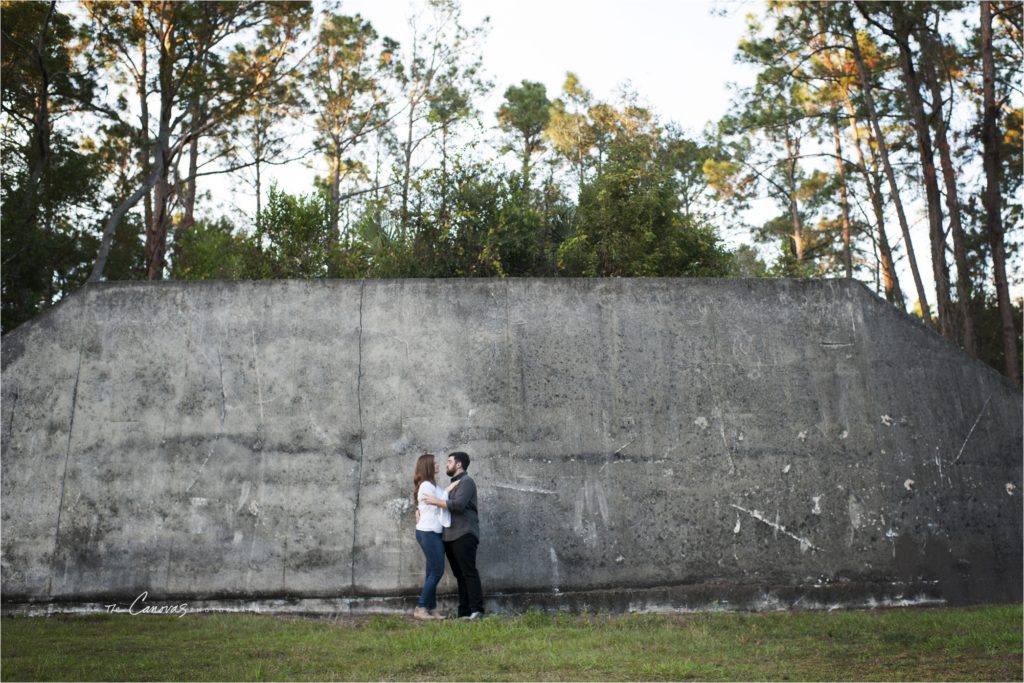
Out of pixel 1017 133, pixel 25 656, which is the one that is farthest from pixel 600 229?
pixel 1017 133

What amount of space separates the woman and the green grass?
0.23 meters

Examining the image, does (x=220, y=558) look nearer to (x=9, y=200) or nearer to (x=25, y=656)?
(x=25, y=656)

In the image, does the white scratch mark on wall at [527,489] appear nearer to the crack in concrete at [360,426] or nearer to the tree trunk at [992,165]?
the crack in concrete at [360,426]

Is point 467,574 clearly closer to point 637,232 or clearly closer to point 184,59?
point 637,232

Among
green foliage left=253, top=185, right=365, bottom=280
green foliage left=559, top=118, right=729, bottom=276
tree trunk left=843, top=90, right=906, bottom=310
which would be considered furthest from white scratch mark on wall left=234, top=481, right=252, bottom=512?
tree trunk left=843, top=90, right=906, bottom=310

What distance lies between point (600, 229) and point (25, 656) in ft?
25.3

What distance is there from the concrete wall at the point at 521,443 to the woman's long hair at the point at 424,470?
367 millimetres

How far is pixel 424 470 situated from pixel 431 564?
0.70m

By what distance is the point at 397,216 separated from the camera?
413 inches

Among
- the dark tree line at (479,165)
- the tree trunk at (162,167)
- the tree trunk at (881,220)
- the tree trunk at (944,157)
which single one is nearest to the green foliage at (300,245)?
the dark tree line at (479,165)

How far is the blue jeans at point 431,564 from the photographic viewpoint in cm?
677

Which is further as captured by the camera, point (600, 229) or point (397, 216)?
point (600, 229)

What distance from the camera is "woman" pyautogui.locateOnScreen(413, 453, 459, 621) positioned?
267 inches

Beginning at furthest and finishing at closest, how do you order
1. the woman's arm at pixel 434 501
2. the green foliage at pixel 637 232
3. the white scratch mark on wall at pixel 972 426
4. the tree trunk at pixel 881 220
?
the tree trunk at pixel 881 220
the green foliage at pixel 637 232
the white scratch mark on wall at pixel 972 426
the woman's arm at pixel 434 501
